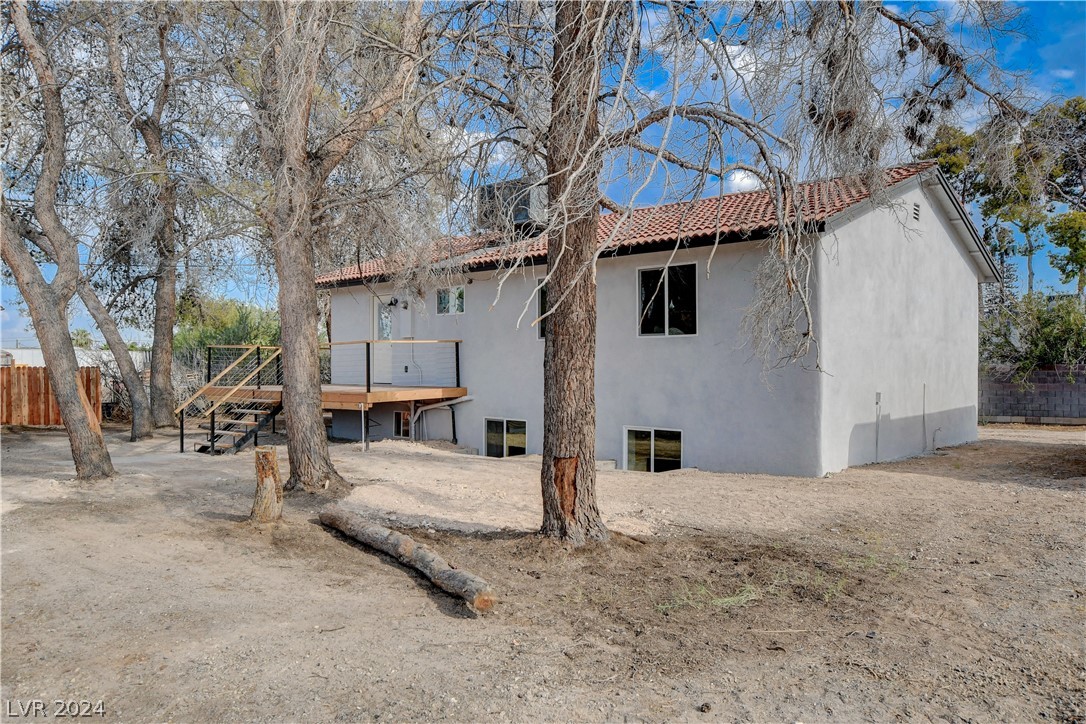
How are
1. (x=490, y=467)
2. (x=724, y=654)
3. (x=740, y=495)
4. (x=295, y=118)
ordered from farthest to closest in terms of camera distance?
(x=490, y=467)
(x=740, y=495)
(x=295, y=118)
(x=724, y=654)

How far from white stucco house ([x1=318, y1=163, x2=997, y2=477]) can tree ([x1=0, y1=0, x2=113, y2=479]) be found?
485 centimetres

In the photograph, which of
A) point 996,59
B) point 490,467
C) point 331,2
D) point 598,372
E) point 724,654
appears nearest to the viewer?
point 724,654

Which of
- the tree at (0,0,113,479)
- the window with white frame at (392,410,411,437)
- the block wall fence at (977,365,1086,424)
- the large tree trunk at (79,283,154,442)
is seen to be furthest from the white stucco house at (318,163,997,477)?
the block wall fence at (977,365,1086,424)

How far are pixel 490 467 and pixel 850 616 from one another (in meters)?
7.34

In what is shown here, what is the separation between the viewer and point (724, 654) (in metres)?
3.95

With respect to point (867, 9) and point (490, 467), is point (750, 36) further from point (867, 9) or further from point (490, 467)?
point (490, 467)

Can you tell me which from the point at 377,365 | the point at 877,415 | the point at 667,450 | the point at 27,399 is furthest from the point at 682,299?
the point at 27,399

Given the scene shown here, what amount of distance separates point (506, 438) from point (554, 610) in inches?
412

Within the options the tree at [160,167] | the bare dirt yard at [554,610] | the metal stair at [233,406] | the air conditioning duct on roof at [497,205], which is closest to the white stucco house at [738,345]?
the air conditioning duct on roof at [497,205]

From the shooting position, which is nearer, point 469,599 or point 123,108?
point 469,599

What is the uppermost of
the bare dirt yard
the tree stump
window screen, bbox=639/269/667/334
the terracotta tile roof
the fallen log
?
the terracotta tile roof

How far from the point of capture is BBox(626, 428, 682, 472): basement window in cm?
1253

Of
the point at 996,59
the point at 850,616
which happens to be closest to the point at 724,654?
the point at 850,616

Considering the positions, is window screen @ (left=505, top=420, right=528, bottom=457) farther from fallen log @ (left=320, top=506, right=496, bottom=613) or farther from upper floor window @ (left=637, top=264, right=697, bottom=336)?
fallen log @ (left=320, top=506, right=496, bottom=613)
